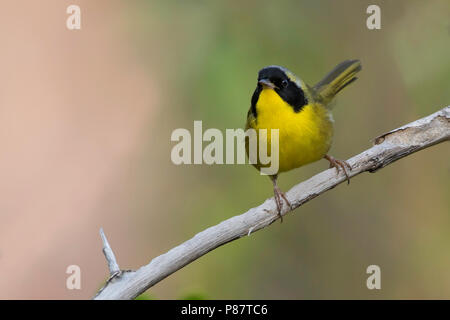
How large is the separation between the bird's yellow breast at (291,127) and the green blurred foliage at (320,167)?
1.59m

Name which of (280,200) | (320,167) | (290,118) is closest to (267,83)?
(290,118)

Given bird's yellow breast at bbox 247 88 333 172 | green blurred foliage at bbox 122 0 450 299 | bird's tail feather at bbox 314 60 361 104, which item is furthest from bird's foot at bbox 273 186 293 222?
green blurred foliage at bbox 122 0 450 299

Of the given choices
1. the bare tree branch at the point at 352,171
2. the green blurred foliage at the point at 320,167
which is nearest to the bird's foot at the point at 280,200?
the bare tree branch at the point at 352,171

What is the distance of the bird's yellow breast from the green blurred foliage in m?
1.59

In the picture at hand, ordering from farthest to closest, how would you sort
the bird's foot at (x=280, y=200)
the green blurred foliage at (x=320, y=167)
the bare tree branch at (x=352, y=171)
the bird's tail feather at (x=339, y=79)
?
the green blurred foliage at (x=320, y=167) < the bird's tail feather at (x=339, y=79) < the bird's foot at (x=280, y=200) < the bare tree branch at (x=352, y=171)

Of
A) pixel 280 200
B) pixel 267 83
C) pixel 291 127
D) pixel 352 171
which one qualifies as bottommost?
pixel 280 200

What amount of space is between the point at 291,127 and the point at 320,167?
6.71 feet

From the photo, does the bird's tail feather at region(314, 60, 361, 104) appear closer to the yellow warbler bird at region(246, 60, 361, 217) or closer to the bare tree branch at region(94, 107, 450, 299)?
the yellow warbler bird at region(246, 60, 361, 217)

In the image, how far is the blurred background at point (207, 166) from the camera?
622 centimetres

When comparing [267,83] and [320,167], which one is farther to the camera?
[320,167]

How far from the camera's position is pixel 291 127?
4.34m

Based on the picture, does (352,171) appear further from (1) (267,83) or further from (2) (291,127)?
(1) (267,83)

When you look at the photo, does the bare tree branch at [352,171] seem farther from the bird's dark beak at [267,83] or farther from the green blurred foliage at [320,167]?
the green blurred foliage at [320,167]
